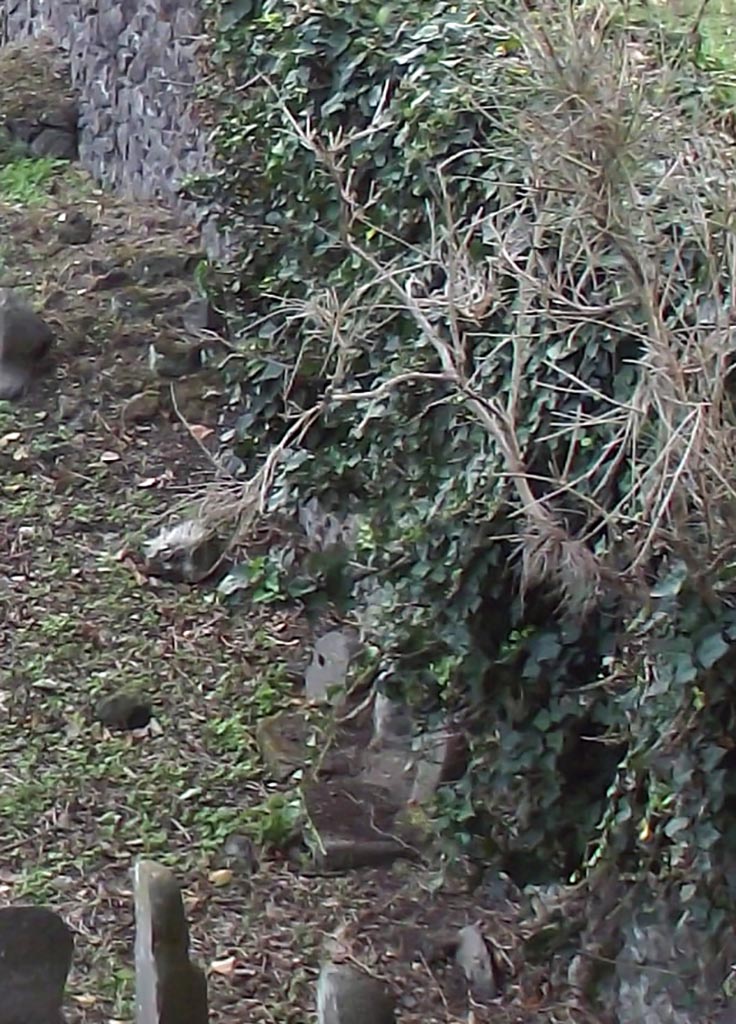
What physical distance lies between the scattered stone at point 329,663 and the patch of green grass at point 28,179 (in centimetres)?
394

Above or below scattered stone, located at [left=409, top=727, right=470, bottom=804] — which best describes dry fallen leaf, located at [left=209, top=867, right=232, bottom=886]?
below

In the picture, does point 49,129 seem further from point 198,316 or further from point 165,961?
point 165,961

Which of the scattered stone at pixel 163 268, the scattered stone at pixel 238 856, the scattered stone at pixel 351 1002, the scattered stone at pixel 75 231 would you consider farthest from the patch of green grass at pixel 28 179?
the scattered stone at pixel 351 1002

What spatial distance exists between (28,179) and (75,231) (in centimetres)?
88

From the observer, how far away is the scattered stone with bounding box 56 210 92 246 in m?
7.60

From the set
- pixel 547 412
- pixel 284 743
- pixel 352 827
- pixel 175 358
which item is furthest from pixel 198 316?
pixel 547 412

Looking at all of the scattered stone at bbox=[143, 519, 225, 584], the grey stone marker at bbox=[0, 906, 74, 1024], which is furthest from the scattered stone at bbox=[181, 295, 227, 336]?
the grey stone marker at bbox=[0, 906, 74, 1024]

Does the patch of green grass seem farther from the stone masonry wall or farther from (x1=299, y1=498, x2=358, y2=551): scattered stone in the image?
(x1=299, y1=498, x2=358, y2=551): scattered stone

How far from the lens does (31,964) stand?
9.24ft

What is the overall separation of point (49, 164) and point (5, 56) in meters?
0.94

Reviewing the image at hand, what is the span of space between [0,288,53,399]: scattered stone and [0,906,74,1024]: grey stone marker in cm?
399

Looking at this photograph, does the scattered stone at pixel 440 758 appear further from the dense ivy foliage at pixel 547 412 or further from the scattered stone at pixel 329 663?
the scattered stone at pixel 329 663

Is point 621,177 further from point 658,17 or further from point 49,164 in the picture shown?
point 49,164

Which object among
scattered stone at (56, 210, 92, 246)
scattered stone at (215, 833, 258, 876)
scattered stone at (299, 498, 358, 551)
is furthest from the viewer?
scattered stone at (56, 210, 92, 246)
